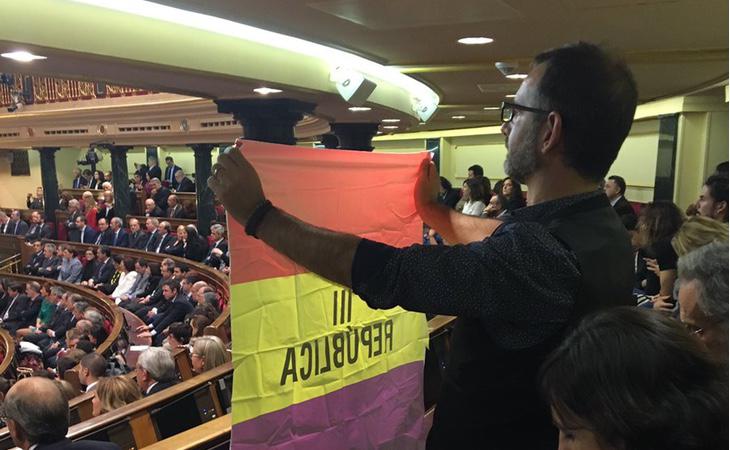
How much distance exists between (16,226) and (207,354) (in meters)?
13.2

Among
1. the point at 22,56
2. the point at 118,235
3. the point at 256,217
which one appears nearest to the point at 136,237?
the point at 118,235

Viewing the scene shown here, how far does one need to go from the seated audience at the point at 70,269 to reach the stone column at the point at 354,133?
7.28m

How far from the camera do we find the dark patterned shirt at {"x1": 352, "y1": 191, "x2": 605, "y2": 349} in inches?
39.2

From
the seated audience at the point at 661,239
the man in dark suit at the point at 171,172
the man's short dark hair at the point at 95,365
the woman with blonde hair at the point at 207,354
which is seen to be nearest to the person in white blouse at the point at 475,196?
the seated audience at the point at 661,239

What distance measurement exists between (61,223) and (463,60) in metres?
13.7

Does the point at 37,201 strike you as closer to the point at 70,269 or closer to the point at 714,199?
the point at 70,269

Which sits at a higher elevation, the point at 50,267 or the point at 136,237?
the point at 136,237

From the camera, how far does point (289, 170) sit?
184cm

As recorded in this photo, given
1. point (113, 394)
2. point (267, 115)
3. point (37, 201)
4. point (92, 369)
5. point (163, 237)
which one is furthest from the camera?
point (37, 201)

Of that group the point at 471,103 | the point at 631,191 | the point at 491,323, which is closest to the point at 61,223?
the point at 471,103

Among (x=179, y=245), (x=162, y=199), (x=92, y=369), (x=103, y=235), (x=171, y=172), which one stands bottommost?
(x=103, y=235)

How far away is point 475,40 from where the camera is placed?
3.16 m

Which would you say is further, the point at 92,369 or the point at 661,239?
the point at 92,369

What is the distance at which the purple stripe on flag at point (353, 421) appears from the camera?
182cm
